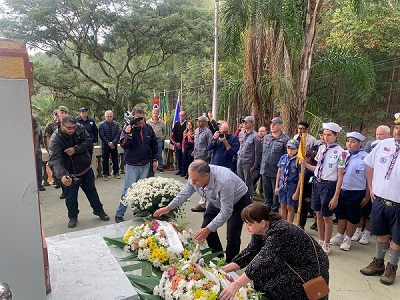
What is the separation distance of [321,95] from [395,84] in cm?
249

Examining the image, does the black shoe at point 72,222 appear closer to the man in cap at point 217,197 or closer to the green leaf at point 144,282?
the man in cap at point 217,197

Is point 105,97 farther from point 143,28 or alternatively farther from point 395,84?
point 395,84

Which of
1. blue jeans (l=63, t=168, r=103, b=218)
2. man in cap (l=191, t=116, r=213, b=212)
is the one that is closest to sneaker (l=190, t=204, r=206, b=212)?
man in cap (l=191, t=116, r=213, b=212)

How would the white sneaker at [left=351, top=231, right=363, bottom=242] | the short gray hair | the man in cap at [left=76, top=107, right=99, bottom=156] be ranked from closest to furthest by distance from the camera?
the short gray hair < the white sneaker at [left=351, top=231, right=363, bottom=242] < the man in cap at [left=76, top=107, right=99, bottom=156]

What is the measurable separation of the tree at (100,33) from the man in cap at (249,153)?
8.27m

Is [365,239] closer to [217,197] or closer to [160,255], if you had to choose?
[217,197]

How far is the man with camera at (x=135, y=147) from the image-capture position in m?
5.22

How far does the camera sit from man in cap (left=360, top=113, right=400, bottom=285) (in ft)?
11.7

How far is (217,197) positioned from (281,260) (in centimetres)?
118

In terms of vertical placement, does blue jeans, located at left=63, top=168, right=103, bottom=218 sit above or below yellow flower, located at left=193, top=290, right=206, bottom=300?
below

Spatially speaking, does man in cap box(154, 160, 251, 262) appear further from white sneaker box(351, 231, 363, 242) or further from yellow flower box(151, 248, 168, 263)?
white sneaker box(351, 231, 363, 242)

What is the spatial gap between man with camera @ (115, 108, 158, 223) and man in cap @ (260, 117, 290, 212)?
1.98 metres

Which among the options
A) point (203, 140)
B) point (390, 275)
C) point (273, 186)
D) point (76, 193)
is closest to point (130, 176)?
point (76, 193)

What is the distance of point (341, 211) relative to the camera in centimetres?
458
